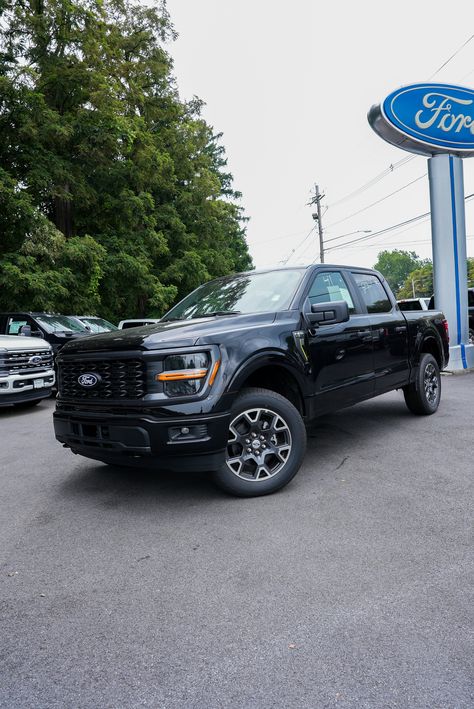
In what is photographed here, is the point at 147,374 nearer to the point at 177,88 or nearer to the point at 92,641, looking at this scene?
the point at 92,641

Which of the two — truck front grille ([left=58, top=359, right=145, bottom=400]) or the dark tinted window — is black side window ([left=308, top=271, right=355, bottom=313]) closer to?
truck front grille ([left=58, top=359, right=145, bottom=400])

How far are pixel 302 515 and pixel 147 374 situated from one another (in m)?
1.49

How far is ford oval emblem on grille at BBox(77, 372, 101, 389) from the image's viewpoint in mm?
4035

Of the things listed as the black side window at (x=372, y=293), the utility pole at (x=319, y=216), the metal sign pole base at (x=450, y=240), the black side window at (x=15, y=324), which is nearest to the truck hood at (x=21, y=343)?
the black side window at (x=15, y=324)

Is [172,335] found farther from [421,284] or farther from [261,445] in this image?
[421,284]

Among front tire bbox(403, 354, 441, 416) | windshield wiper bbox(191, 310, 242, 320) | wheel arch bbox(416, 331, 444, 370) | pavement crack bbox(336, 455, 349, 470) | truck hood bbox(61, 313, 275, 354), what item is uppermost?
windshield wiper bbox(191, 310, 242, 320)

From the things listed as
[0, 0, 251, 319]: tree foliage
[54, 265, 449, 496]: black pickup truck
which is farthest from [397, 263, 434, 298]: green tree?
[54, 265, 449, 496]: black pickup truck

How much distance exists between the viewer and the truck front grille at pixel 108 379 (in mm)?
3820

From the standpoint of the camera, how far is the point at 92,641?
90.5 inches

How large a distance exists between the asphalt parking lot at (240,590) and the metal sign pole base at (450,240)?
294 inches

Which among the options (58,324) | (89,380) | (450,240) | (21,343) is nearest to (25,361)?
(21,343)

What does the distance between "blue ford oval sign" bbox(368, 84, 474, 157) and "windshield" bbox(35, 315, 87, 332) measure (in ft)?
26.1

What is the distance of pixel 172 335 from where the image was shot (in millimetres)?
3906

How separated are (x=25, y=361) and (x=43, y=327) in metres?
2.35
